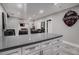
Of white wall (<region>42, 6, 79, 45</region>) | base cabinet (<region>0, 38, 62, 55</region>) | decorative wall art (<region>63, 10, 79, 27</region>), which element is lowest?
base cabinet (<region>0, 38, 62, 55</region>)

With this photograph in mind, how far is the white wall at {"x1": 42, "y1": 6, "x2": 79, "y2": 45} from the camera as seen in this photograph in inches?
74.7

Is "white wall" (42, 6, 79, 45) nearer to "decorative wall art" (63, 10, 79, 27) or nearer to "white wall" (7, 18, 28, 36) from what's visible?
"decorative wall art" (63, 10, 79, 27)

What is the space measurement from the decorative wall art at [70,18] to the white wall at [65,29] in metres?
0.12

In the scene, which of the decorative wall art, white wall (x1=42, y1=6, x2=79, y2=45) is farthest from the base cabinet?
the decorative wall art

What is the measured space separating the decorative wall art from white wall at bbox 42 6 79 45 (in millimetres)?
115

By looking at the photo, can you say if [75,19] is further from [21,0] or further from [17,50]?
[17,50]

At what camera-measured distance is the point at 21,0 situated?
1.32m

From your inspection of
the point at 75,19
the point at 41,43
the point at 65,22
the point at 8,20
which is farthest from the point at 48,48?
the point at 75,19

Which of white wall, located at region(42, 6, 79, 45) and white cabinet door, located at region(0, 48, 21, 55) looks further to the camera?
white wall, located at region(42, 6, 79, 45)

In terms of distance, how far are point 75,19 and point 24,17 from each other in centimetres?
178

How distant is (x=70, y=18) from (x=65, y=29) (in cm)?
41

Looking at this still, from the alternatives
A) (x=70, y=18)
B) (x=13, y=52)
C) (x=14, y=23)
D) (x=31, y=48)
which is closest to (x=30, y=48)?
(x=31, y=48)

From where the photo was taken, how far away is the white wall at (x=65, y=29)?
190 cm
